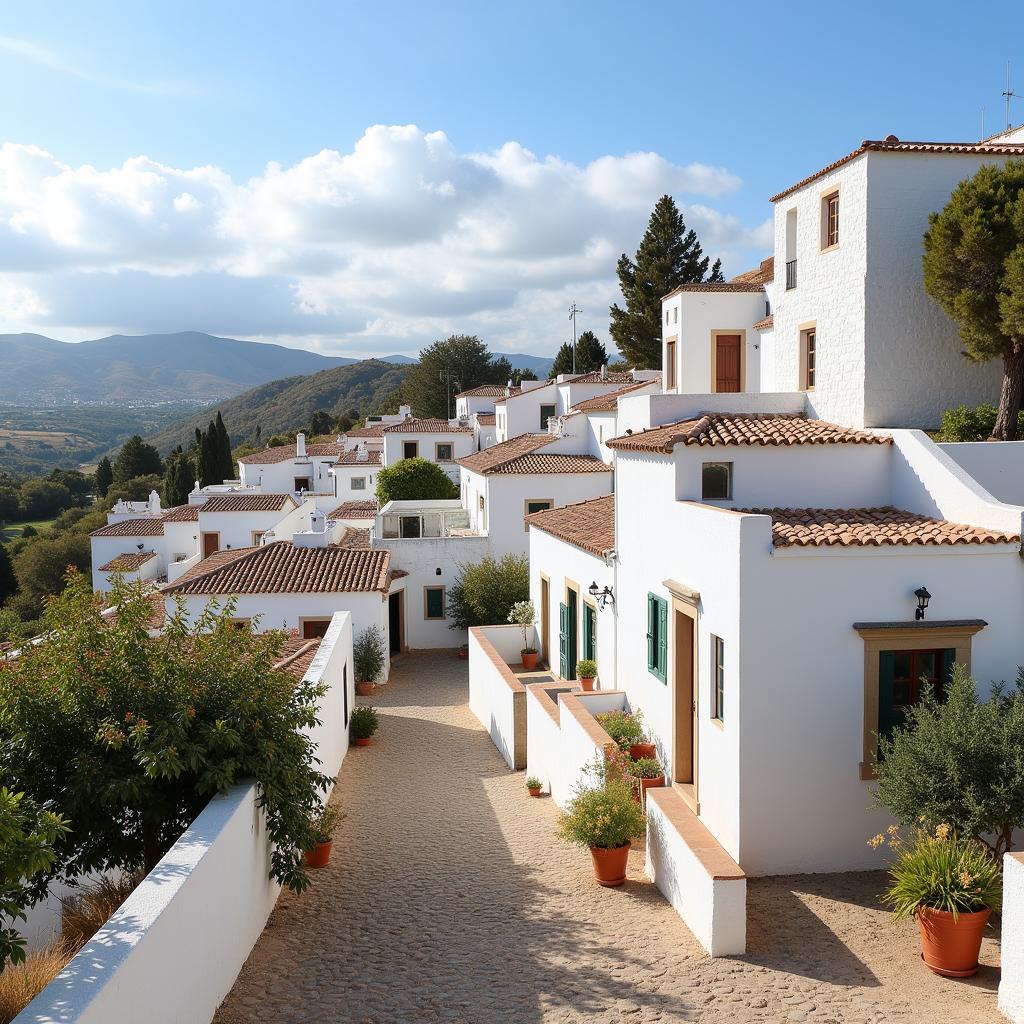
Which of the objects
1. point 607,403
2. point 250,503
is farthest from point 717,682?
point 250,503

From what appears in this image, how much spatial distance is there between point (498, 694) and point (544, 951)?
31.5 ft

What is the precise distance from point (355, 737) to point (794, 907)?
10.6 m

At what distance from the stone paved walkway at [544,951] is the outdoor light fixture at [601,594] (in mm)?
4581

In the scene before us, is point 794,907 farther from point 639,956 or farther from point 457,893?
point 457,893

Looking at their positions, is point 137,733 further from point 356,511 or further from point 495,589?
point 356,511

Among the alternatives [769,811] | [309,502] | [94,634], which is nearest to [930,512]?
[769,811]

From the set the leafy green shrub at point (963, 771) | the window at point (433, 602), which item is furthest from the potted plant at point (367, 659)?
the leafy green shrub at point (963, 771)

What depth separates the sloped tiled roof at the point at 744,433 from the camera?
40.5 ft

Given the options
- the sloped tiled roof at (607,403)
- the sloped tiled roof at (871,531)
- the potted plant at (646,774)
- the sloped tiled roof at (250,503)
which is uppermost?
the sloped tiled roof at (607,403)

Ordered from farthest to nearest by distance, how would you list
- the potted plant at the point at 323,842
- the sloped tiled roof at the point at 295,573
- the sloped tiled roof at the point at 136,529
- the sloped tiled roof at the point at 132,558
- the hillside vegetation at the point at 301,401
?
the hillside vegetation at the point at 301,401 → the sloped tiled roof at the point at 136,529 → the sloped tiled roof at the point at 132,558 → the sloped tiled roof at the point at 295,573 → the potted plant at the point at 323,842

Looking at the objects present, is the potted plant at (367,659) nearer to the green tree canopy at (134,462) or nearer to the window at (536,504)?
the window at (536,504)

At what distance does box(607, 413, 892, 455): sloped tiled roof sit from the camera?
12.4 meters

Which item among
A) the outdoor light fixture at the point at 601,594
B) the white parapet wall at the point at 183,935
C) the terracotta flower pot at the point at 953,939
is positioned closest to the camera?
the white parapet wall at the point at 183,935

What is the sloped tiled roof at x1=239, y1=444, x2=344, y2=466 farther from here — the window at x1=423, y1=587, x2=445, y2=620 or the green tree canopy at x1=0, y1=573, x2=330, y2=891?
the green tree canopy at x1=0, y1=573, x2=330, y2=891
